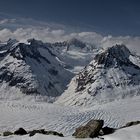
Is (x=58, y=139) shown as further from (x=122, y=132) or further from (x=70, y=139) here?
(x=122, y=132)

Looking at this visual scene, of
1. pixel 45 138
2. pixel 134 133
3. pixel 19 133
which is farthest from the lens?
pixel 19 133

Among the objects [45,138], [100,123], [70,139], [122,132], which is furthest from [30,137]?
[122,132]

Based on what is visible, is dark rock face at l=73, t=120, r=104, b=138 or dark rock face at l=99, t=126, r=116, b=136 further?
dark rock face at l=99, t=126, r=116, b=136

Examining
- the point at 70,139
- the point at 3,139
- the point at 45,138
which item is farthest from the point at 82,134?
the point at 3,139

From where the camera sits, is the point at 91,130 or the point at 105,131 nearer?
the point at 91,130

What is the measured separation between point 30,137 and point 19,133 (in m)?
10.1

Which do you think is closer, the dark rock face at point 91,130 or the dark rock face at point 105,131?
the dark rock face at point 91,130

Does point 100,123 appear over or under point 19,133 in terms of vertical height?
over

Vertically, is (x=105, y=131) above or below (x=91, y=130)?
below

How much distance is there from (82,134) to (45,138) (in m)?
5.16

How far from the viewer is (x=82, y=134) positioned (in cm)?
4719

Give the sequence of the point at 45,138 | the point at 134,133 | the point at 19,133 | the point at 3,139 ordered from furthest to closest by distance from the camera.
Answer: the point at 19,133 < the point at 3,139 < the point at 45,138 < the point at 134,133

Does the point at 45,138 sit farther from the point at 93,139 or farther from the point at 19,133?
the point at 19,133

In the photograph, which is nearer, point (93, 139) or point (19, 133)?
point (93, 139)
